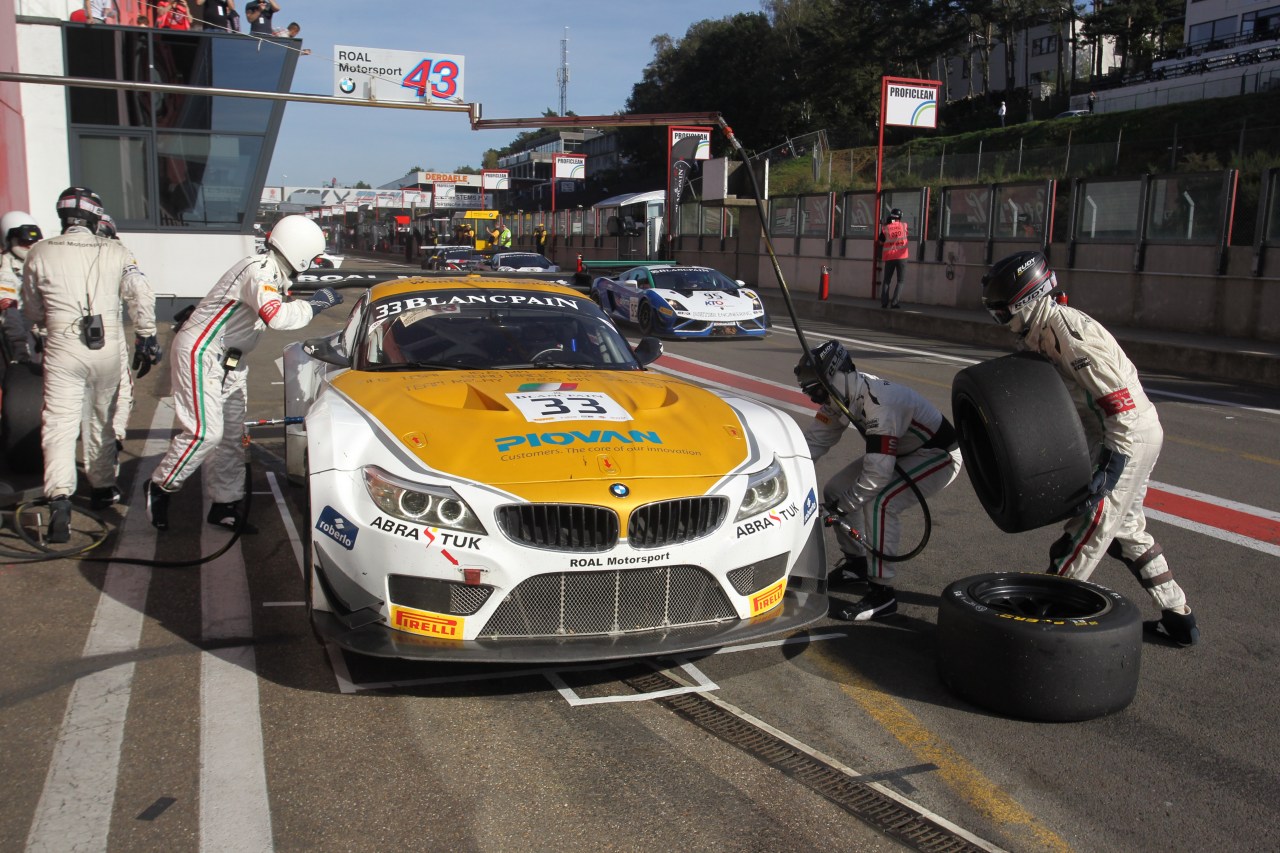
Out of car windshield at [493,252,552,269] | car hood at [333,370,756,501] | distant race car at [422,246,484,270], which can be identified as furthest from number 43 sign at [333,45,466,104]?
car hood at [333,370,756,501]

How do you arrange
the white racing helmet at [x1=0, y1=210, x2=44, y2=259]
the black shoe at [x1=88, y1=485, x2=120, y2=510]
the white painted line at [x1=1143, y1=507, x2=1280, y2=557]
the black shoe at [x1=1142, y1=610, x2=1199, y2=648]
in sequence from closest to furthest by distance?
the black shoe at [x1=1142, y1=610, x2=1199, y2=648]
the white painted line at [x1=1143, y1=507, x2=1280, y2=557]
the black shoe at [x1=88, y1=485, x2=120, y2=510]
the white racing helmet at [x1=0, y1=210, x2=44, y2=259]

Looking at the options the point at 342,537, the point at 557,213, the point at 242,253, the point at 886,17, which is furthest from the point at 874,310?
the point at 886,17

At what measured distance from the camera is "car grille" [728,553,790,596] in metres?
4.06

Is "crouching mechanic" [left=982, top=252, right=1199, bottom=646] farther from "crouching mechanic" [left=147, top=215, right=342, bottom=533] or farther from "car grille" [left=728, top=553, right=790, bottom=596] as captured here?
"crouching mechanic" [left=147, top=215, right=342, bottom=533]

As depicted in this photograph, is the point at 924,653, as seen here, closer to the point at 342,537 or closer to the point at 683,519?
the point at 683,519

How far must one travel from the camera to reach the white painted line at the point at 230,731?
3135mm

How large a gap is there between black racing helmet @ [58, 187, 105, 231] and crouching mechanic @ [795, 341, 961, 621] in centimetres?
444

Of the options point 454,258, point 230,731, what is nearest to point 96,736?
point 230,731

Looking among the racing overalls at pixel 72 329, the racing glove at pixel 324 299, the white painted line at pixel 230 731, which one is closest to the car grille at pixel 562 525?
the white painted line at pixel 230 731

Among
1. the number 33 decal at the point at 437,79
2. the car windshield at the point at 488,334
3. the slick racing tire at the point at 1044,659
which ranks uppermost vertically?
the number 33 decal at the point at 437,79

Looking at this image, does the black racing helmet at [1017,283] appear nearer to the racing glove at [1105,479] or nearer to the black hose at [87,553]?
the racing glove at [1105,479]

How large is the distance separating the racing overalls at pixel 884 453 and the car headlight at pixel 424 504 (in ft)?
5.90

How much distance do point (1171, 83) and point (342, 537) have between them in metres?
57.8

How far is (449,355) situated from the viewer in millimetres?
5582
